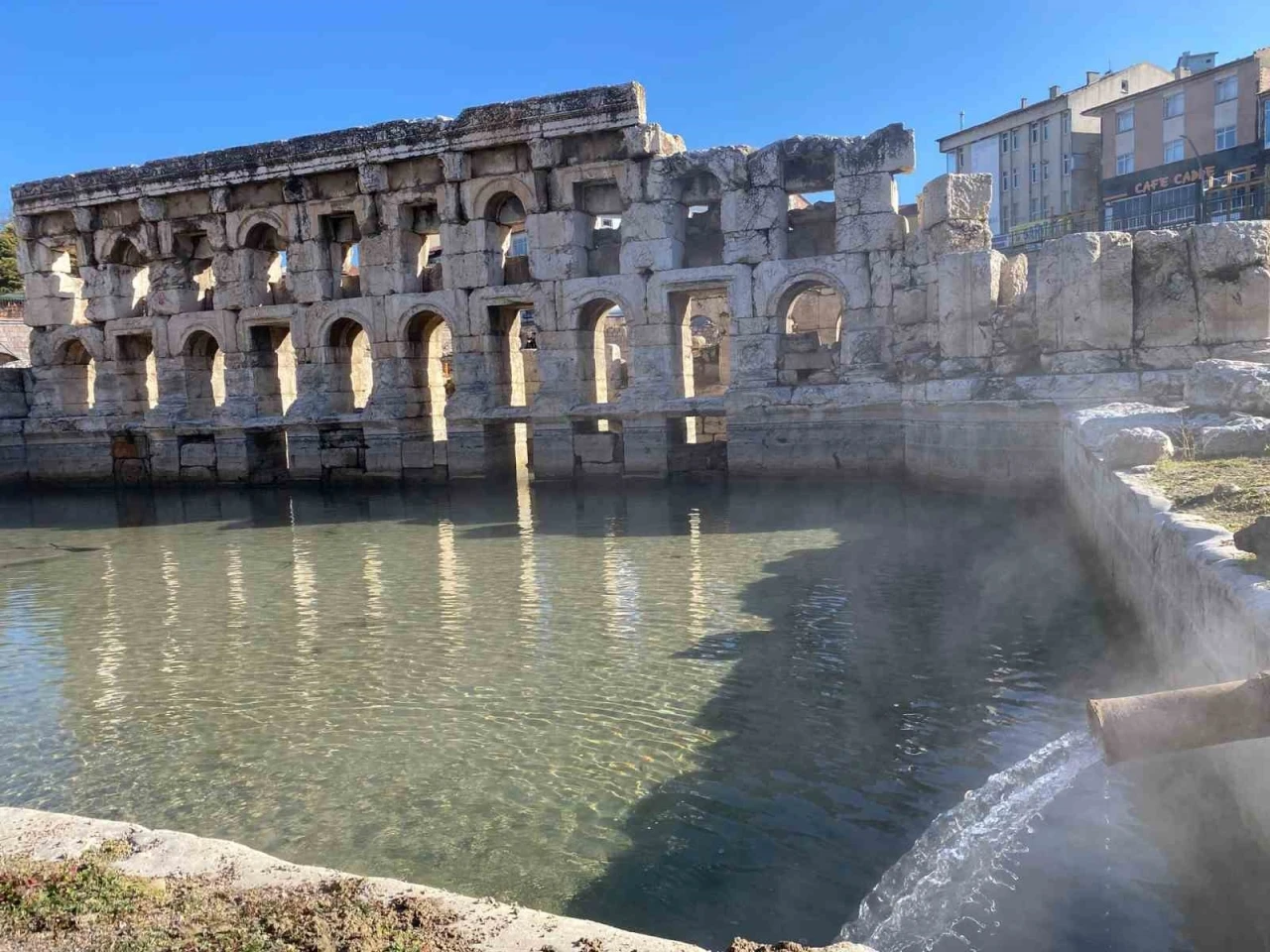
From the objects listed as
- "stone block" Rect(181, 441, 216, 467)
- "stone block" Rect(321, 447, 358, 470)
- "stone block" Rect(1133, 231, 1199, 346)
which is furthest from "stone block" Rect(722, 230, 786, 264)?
"stone block" Rect(181, 441, 216, 467)

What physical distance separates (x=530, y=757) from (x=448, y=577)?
4.53 metres

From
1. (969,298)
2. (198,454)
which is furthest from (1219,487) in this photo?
(198,454)

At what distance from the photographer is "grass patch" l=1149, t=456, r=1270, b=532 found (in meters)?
4.65

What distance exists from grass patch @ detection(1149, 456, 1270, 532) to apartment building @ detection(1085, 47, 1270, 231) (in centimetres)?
2833

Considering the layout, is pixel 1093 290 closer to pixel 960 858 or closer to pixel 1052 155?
pixel 960 858

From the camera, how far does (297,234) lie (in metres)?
17.9

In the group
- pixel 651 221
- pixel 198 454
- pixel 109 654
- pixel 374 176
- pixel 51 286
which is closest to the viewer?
pixel 109 654

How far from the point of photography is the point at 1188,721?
2.49 meters

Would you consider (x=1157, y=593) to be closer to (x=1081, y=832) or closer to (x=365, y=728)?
(x=1081, y=832)

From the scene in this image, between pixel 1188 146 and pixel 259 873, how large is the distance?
40.7 m

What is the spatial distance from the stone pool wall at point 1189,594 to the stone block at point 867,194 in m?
7.73

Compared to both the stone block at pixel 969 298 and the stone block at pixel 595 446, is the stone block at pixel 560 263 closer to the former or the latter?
the stone block at pixel 595 446

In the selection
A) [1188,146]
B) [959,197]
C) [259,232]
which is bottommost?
[959,197]

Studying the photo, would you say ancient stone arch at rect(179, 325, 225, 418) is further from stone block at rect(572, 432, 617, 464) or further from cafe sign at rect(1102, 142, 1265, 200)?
cafe sign at rect(1102, 142, 1265, 200)
